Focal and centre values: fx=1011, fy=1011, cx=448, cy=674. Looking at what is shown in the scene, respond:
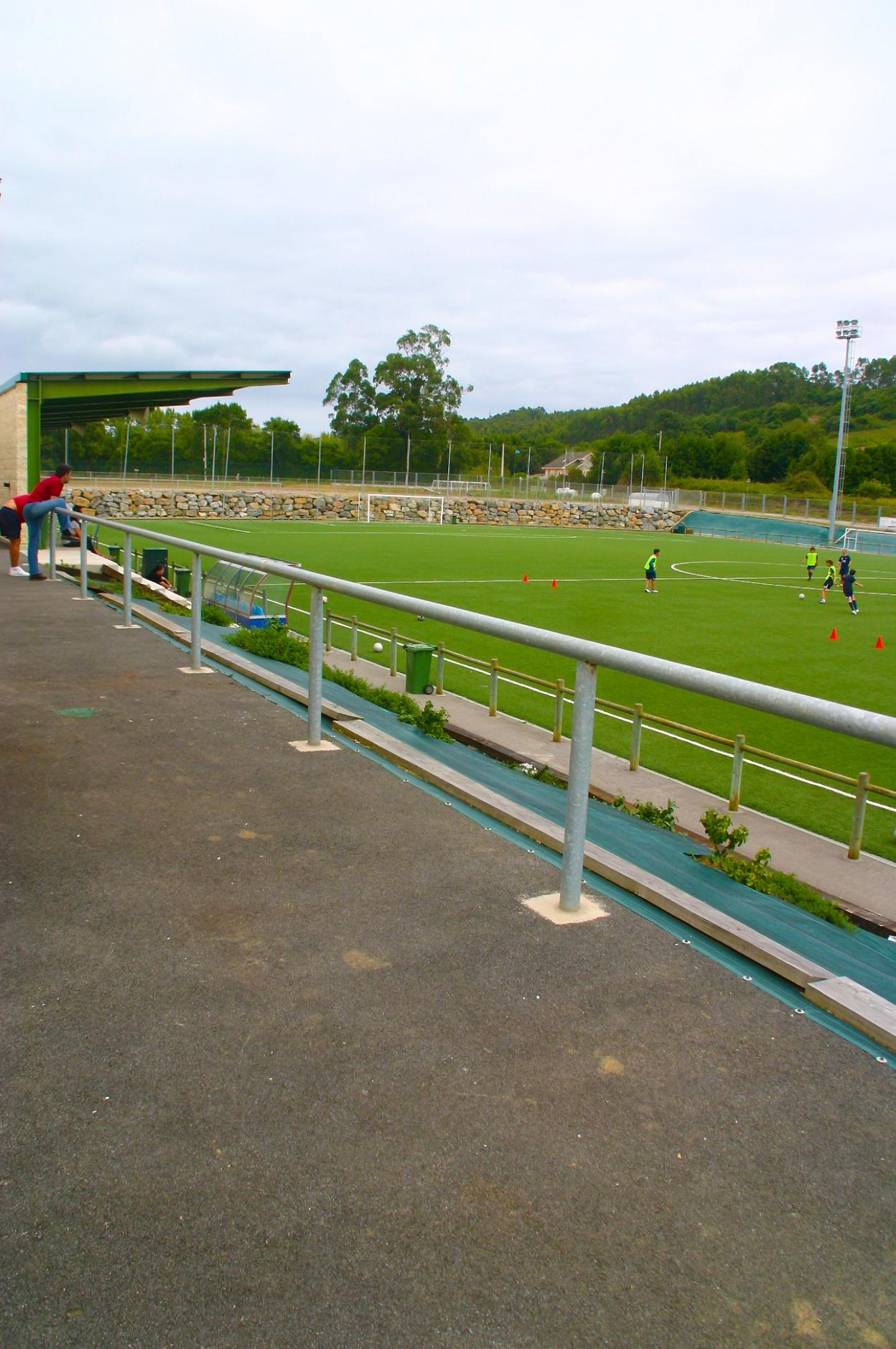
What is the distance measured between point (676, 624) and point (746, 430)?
124m

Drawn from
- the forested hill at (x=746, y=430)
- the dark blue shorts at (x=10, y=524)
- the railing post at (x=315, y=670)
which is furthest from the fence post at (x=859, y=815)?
the forested hill at (x=746, y=430)

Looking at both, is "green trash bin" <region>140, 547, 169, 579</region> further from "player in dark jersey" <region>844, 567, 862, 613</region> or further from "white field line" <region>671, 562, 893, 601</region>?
"white field line" <region>671, 562, 893, 601</region>

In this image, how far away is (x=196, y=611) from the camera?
7.75 metres

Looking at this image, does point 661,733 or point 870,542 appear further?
point 870,542

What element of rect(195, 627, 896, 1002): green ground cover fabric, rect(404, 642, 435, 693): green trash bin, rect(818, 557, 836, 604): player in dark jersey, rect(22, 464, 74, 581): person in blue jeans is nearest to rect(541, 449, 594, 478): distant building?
rect(818, 557, 836, 604): player in dark jersey

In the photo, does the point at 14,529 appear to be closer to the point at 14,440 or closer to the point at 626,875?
the point at 14,440

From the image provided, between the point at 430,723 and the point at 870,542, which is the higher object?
the point at 870,542

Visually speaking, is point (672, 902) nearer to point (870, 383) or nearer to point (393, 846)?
point (393, 846)

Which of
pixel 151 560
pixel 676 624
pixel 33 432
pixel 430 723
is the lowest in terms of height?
pixel 676 624

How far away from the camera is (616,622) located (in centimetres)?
2855

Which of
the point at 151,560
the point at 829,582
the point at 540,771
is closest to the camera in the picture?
the point at 540,771

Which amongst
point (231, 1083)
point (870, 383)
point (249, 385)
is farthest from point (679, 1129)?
point (870, 383)

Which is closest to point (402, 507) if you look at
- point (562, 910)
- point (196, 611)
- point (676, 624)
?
point (676, 624)

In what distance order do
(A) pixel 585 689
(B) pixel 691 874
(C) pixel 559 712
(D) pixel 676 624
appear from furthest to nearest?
(D) pixel 676 624
(C) pixel 559 712
(B) pixel 691 874
(A) pixel 585 689
